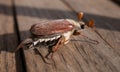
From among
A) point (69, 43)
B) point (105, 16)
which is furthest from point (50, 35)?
point (105, 16)

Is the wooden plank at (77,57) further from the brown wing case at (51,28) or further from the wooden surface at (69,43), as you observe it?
the brown wing case at (51,28)

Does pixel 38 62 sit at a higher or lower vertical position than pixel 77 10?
higher

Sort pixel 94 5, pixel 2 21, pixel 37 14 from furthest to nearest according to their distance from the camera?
pixel 94 5 < pixel 37 14 < pixel 2 21

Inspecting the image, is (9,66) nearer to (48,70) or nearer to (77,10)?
(48,70)

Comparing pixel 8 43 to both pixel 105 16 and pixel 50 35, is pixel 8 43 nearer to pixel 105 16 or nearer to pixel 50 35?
pixel 50 35

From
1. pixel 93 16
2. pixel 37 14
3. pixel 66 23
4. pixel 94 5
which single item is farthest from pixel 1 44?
pixel 94 5

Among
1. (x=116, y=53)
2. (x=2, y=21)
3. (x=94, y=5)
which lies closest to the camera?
(x=116, y=53)

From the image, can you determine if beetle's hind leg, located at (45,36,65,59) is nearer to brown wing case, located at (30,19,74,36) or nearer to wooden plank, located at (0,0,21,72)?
brown wing case, located at (30,19,74,36)
